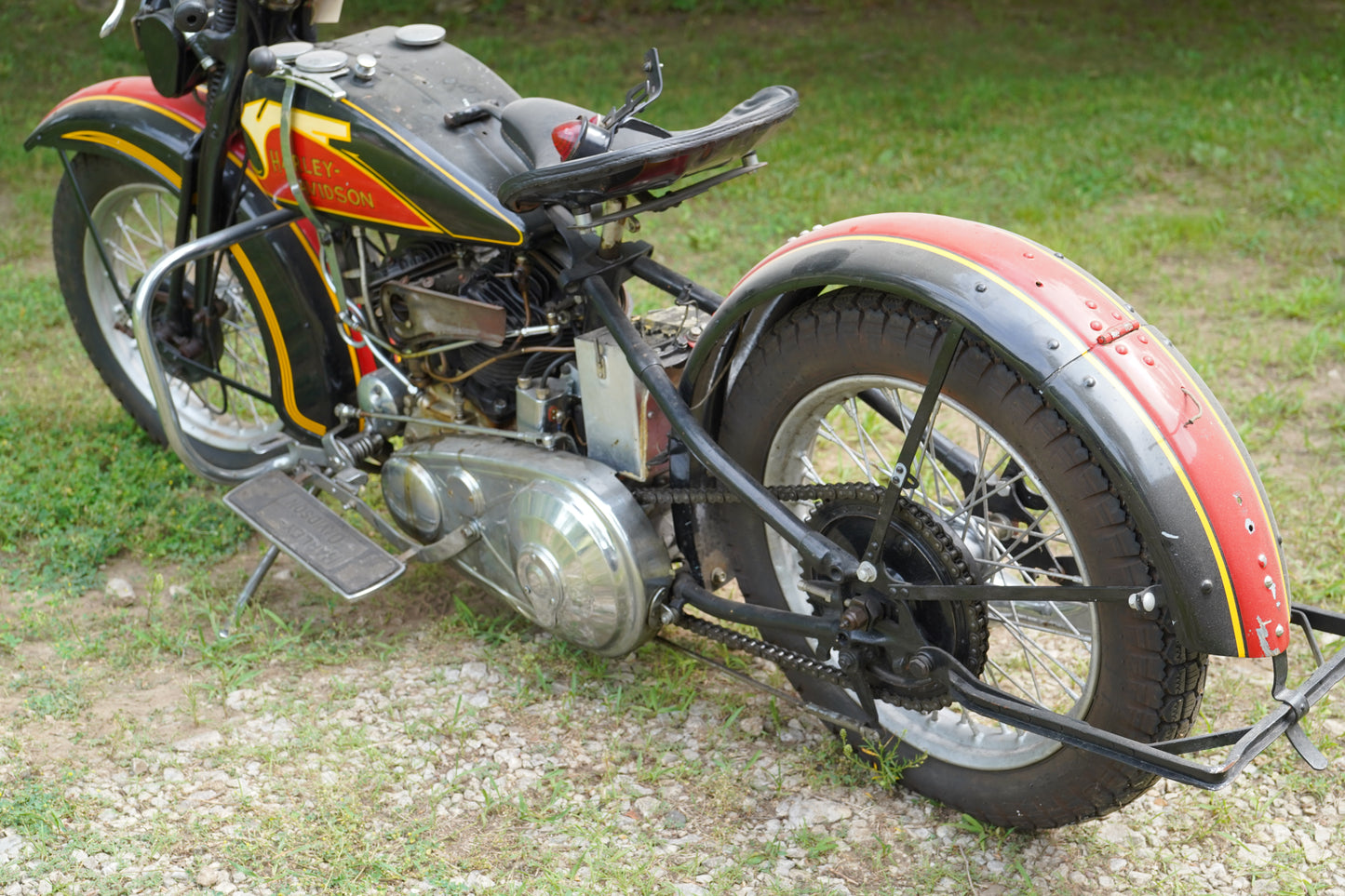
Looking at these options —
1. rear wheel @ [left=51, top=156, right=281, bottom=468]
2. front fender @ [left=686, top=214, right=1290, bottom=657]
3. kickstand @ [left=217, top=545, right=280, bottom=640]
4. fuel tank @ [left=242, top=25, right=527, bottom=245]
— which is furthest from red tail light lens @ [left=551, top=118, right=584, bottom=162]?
rear wheel @ [left=51, top=156, right=281, bottom=468]

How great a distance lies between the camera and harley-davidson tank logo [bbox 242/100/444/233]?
2.86 m

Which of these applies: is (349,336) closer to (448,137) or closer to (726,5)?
(448,137)

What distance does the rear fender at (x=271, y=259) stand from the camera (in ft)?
10.7

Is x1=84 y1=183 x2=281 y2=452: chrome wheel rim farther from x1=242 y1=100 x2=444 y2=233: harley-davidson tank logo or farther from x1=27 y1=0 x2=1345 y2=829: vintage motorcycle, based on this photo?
x1=242 y1=100 x2=444 y2=233: harley-davidson tank logo

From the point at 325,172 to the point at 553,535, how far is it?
103 centimetres

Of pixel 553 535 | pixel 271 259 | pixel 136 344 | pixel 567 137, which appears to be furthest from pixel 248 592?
pixel 567 137

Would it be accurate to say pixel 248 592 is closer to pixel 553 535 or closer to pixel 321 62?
pixel 553 535

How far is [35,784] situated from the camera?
265 cm

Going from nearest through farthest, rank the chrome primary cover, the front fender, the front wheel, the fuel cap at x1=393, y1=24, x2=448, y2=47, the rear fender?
the front fender → the front wheel → the chrome primary cover → the fuel cap at x1=393, y1=24, x2=448, y2=47 → the rear fender

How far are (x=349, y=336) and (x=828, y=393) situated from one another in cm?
141

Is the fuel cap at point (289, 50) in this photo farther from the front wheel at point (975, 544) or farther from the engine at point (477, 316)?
the front wheel at point (975, 544)

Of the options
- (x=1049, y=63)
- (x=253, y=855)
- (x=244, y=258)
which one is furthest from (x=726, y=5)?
(x=253, y=855)

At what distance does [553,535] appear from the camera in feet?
8.99

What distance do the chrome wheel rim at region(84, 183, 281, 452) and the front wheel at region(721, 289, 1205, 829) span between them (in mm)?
1799
